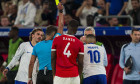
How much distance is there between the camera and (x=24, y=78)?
9.83 metres

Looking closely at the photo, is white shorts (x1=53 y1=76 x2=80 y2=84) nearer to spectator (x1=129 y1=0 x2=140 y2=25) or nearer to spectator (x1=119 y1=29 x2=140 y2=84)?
spectator (x1=119 y1=29 x2=140 y2=84)

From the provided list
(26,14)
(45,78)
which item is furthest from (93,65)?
(26,14)

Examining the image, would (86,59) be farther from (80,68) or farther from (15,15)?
(15,15)

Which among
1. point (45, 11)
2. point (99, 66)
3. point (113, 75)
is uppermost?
point (45, 11)

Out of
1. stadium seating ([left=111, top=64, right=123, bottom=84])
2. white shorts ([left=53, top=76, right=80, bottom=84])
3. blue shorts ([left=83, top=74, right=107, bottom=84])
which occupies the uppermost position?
white shorts ([left=53, top=76, right=80, bottom=84])

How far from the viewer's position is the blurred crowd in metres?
13.6

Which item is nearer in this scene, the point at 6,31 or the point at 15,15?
the point at 6,31

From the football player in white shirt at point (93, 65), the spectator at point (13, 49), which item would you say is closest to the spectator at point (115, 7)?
the spectator at point (13, 49)

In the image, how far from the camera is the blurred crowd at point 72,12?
13.6 m

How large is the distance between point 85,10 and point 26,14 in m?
2.04

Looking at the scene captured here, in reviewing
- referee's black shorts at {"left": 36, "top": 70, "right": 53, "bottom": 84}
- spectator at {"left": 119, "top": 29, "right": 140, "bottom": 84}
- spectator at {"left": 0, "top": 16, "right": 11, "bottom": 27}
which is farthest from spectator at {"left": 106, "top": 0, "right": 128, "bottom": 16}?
referee's black shorts at {"left": 36, "top": 70, "right": 53, "bottom": 84}

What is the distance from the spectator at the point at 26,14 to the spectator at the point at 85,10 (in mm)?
1571

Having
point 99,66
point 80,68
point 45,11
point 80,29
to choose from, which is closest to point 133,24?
point 80,29

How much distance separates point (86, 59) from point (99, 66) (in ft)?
1.06
